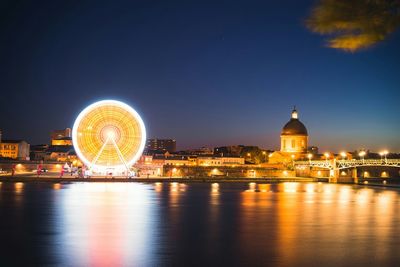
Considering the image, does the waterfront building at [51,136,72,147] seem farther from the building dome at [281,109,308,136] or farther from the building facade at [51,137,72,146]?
the building dome at [281,109,308,136]

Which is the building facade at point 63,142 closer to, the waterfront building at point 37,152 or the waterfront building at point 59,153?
the waterfront building at point 37,152

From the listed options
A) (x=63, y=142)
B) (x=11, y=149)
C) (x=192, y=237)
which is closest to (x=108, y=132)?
(x=192, y=237)

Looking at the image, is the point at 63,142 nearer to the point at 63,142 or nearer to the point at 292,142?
the point at 63,142

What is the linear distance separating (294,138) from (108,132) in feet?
211

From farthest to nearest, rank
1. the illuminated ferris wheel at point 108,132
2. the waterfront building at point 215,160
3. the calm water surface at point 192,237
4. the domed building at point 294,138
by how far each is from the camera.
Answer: the waterfront building at point 215,160 → the domed building at point 294,138 → the illuminated ferris wheel at point 108,132 → the calm water surface at point 192,237

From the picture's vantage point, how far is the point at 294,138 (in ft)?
407

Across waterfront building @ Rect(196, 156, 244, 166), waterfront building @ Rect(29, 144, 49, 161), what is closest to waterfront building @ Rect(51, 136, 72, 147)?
waterfront building @ Rect(29, 144, 49, 161)

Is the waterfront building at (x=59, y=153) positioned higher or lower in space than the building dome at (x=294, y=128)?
lower

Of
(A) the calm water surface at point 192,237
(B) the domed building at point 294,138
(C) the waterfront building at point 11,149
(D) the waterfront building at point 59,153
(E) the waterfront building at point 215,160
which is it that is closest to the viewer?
(A) the calm water surface at point 192,237

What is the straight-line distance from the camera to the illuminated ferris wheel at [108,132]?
68.9 meters

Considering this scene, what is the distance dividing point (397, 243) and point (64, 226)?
45.4 feet

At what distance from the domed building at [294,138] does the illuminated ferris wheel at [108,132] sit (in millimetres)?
59929

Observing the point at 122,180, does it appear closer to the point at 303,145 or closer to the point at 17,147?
the point at 303,145

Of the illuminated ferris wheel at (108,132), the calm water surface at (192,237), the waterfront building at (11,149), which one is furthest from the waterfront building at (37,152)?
the calm water surface at (192,237)
